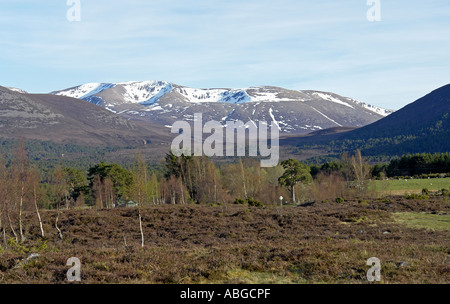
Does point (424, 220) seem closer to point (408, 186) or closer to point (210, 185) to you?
point (210, 185)

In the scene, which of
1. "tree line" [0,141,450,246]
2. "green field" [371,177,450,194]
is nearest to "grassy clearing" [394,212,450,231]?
"tree line" [0,141,450,246]

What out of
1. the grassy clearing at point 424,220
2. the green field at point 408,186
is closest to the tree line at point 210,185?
the green field at point 408,186

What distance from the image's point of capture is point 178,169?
85750 millimetres

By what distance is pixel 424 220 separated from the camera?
35.9m

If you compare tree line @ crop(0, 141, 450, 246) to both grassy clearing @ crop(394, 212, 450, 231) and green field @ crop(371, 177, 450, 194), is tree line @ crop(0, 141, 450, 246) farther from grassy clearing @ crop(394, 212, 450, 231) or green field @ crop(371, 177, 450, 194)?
grassy clearing @ crop(394, 212, 450, 231)

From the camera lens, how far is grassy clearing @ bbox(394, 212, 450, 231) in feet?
104

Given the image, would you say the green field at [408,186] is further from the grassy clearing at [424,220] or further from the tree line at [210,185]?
the grassy clearing at [424,220]

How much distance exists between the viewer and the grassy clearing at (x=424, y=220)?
31750 millimetres
